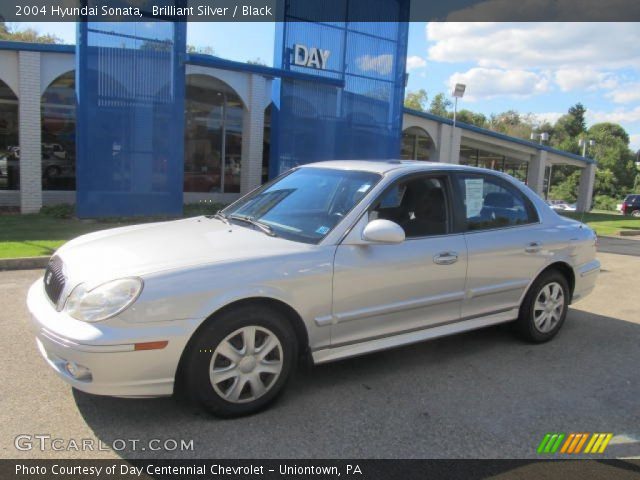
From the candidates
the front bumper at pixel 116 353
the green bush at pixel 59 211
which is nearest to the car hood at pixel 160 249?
the front bumper at pixel 116 353

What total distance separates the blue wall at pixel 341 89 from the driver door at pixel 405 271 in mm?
9777

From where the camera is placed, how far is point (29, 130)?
13180 millimetres

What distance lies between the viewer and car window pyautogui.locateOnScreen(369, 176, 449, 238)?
13.8ft

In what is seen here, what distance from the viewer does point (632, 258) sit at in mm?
11516

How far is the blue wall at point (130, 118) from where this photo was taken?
11.6 metres

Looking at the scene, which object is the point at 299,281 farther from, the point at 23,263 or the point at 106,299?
the point at 23,263

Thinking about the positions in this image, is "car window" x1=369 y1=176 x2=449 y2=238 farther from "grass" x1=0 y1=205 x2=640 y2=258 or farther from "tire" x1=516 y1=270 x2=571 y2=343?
"grass" x1=0 y1=205 x2=640 y2=258

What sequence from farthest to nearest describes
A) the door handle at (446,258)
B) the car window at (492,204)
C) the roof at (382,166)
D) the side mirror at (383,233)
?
the car window at (492,204), the roof at (382,166), the door handle at (446,258), the side mirror at (383,233)

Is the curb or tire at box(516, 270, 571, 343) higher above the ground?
tire at box(516, 270, 571, 343)

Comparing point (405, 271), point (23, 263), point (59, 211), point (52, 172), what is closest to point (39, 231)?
point (59, 211)

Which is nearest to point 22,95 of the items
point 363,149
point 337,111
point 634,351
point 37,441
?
point 337,111

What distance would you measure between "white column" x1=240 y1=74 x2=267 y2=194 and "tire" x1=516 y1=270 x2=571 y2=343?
13112 millimetres

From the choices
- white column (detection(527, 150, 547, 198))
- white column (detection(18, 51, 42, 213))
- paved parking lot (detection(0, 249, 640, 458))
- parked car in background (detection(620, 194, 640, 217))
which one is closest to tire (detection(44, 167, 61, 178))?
white column (detection(18, 51, 42, 213))

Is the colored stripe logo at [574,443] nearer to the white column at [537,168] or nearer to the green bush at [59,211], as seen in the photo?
the green bush at [59,211]
